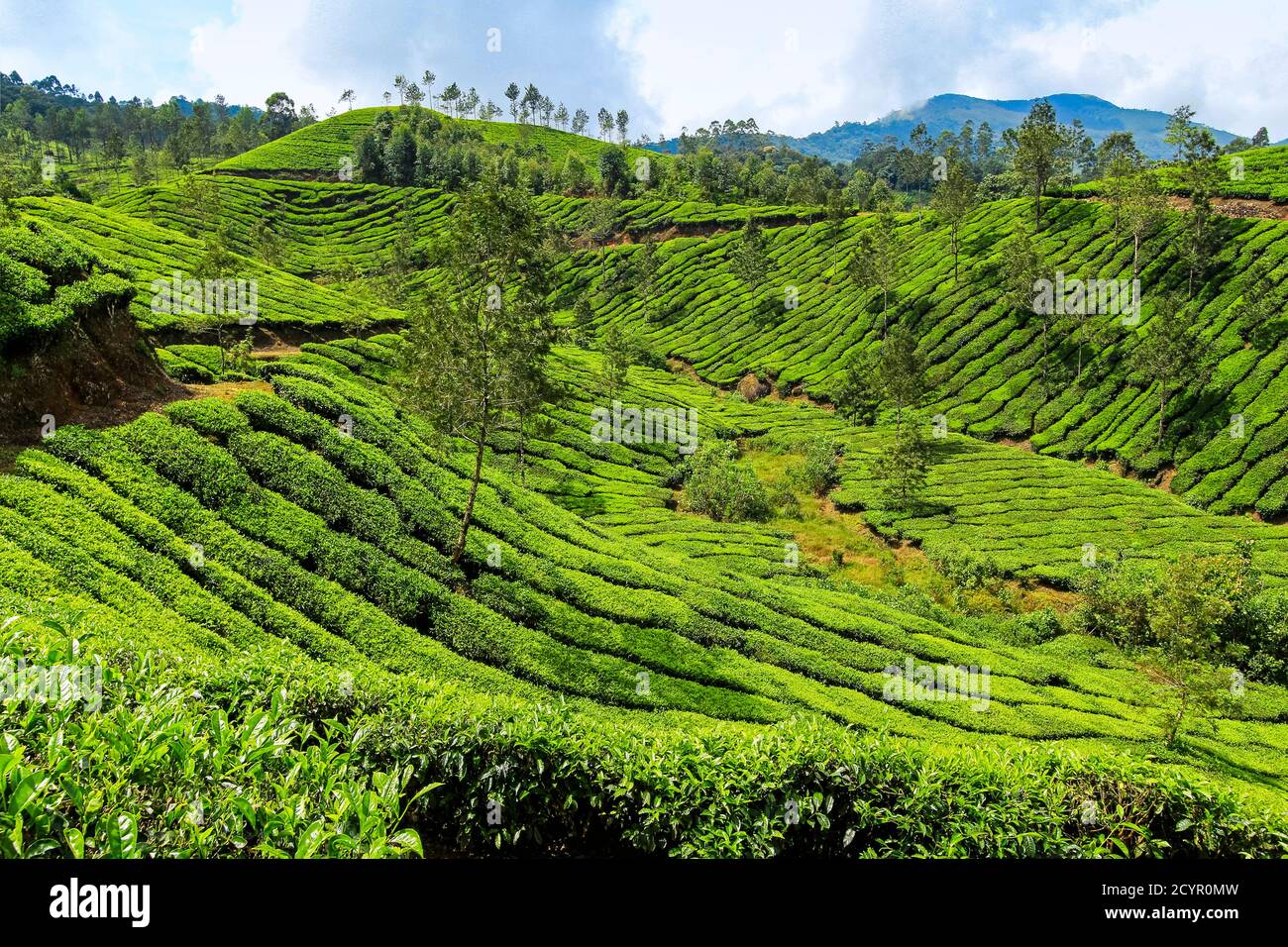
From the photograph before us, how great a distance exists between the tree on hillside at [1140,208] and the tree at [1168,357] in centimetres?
1274

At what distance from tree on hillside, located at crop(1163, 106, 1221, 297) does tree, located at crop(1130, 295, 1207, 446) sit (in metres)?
9.86

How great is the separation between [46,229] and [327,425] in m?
11.3

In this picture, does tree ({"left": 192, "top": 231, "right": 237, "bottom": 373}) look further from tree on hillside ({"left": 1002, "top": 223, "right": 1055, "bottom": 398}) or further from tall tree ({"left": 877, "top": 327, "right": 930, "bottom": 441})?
tree on hillside ({"left": 1002, "top": 223, "right": 1055, "bottom": 398})

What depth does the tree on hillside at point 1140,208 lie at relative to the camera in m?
66.2

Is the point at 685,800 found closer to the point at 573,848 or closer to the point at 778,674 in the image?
the point at 573,848

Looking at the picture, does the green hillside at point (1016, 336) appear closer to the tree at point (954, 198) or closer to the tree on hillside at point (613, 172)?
the tree at point (954, 198)

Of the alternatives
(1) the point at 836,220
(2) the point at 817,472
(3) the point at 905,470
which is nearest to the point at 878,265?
(1) the point at 836,220

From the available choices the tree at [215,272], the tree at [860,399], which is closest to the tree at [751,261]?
the tree at [860,399]

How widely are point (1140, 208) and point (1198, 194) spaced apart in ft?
17.0

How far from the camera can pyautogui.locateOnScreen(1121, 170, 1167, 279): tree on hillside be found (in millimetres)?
66250
